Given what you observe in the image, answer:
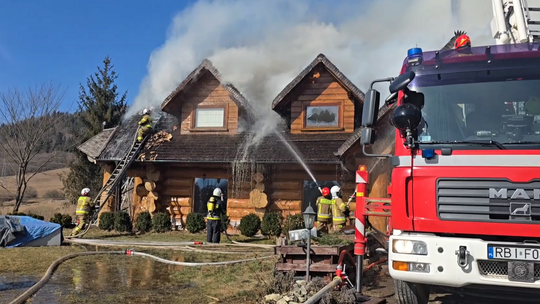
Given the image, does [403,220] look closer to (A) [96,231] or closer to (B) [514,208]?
(B) [514,208]

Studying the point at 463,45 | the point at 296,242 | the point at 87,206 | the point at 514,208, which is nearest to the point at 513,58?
the point at 463,45

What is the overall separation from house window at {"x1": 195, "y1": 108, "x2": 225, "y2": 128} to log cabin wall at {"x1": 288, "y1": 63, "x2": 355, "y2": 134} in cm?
270

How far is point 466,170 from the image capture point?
4289 mm

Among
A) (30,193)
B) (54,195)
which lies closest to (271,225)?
(54,195)

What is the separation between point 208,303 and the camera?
614 centimetres

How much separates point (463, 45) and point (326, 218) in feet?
21.0

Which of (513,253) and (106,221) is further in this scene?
(106,221)

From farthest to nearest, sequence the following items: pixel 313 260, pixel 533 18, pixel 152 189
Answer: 1. pixel 152 189
2. pixel 313 260
3. pixel 533 18

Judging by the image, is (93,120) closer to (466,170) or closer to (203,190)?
(203,190)

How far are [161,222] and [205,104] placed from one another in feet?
14.8

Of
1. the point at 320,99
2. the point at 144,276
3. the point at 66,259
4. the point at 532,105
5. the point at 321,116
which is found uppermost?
the point at 320,99

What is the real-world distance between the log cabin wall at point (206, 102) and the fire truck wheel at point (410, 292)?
448 inches

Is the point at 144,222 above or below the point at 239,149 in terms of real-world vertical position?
below

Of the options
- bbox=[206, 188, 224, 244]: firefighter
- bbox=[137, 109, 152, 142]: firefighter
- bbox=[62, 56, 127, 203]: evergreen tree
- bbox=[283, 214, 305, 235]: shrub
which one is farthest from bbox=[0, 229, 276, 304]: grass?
bbox=[62, 56, 127, 203]: evergreen tree
